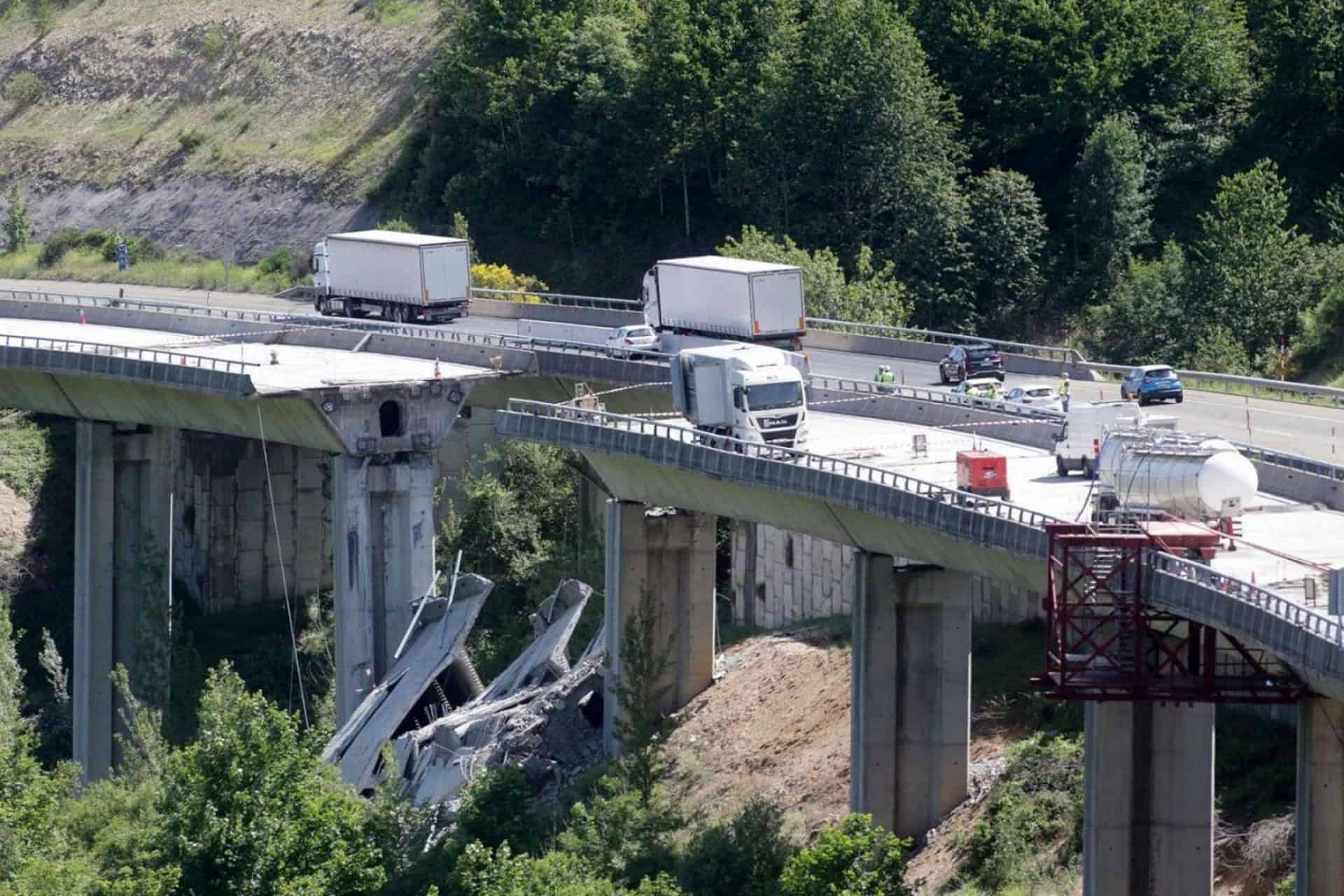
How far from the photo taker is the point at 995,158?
93.8 meters

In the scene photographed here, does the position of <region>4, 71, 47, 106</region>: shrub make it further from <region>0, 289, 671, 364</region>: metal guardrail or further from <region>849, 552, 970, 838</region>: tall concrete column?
<region>849, 552, 970, 838</region>: tall concrete column

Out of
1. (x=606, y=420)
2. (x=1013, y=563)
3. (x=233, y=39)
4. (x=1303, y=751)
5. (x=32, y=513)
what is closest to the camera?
(x=1303, y=751)

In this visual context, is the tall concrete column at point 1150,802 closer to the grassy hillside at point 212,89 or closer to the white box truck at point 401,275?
the white box truck at point 401,275

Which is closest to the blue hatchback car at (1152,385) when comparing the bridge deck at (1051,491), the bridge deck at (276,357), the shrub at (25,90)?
the bridge deck at (1051,491)

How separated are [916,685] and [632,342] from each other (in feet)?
71.2

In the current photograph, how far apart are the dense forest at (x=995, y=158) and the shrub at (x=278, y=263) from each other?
1307cm

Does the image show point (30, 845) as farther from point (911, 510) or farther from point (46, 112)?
point (46, 112)

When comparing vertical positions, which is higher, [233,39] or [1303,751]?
[233,39]

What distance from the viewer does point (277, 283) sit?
105 meters

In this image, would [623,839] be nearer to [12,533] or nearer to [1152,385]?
[1152,385]

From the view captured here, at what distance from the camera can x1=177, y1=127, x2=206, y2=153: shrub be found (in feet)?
405

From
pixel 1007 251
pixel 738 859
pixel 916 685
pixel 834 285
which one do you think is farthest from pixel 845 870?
pixel 1007 251

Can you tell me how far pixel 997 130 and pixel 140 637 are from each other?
40.8 m

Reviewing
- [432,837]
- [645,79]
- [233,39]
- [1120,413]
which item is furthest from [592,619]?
[233,39]
